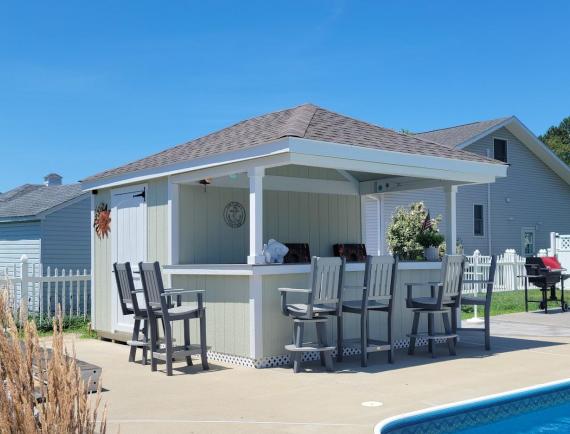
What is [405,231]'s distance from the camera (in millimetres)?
19781

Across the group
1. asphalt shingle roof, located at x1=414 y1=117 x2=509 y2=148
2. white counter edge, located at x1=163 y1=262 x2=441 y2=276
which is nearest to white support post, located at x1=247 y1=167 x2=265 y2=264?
white counter edge, located at x1=163 y1=262 x2=441 y2=276

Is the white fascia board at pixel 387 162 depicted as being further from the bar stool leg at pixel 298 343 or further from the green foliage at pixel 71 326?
the green foliage at pixel 71 326

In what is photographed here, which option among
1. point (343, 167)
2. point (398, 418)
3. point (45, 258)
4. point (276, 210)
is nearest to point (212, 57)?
point (45, 258)

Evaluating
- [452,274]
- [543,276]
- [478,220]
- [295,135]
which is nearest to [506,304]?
[543,276]

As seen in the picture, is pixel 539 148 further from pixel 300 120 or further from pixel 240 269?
pixel 240 269

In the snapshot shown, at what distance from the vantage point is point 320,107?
9852 mm

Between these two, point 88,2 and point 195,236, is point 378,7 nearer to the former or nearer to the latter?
point 88,2

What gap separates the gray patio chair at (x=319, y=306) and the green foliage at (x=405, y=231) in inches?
473

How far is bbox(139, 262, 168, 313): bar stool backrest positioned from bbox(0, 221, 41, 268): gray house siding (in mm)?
11148

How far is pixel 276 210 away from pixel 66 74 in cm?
1369

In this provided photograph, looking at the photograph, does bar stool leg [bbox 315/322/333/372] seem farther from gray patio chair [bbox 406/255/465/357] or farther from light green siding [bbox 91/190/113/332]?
light green siding [bbox 91/190/113/332]

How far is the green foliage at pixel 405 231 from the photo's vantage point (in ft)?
63.6

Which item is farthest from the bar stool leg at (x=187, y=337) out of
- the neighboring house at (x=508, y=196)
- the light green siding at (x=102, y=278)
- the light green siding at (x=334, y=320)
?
the neighboring house at (x=508, y=196)

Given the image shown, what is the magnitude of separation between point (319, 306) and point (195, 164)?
2460 mm
